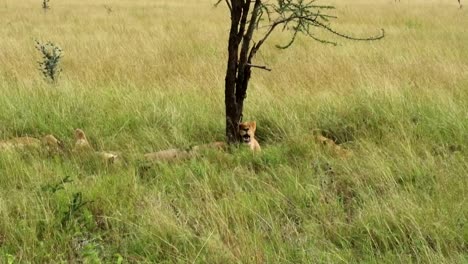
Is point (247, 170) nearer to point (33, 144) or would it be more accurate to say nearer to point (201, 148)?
point (201, 148)

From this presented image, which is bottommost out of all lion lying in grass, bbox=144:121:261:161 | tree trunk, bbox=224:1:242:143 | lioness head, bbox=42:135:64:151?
lioness head, bbox=42:135:64:151

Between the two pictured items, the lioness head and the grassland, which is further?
the lioness head

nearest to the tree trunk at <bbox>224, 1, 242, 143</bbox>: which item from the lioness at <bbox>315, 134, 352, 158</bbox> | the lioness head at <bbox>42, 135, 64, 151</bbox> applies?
the lioness at <bbox>315, 134, 352, 158</bbox>

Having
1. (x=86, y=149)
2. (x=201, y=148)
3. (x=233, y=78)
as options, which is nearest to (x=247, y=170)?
(x=201, y=148)

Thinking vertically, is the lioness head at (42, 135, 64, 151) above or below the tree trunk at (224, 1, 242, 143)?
below

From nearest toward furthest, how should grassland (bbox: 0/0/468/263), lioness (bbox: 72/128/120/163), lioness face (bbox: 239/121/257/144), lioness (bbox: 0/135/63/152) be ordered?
1. grassland (bbox: 0/0/468/263)
2. lioness (bbox: 72/128/120/163)
3. lioness (bbox: 0/135/63/152)
4. lioness face (bbox: 239/121/257/144)

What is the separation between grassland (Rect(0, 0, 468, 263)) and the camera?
2561 mm

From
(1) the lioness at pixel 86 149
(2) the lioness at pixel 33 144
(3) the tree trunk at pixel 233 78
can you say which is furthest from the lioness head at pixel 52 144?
(3) the tree trunk at pixel 233 78

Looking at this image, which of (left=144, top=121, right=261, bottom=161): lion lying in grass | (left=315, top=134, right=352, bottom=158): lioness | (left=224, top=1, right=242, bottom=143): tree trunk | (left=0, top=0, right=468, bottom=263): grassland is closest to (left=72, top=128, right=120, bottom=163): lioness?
(left=0, top=0, right=468, bottom=263): grassland

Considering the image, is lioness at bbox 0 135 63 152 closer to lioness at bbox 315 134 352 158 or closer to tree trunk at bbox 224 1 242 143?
tree trunk at bbox 224 1 242 143

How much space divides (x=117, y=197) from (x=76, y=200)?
267mm

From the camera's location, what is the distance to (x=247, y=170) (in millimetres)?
3600

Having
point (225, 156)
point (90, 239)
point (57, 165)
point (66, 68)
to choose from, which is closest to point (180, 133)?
point (225, 156)

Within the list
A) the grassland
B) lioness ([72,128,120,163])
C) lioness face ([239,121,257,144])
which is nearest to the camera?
the grassland
